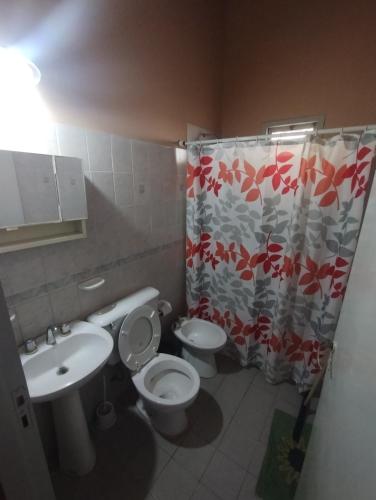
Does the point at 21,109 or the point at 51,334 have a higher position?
the point at 21,109

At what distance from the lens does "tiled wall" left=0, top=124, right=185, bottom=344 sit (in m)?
1.12

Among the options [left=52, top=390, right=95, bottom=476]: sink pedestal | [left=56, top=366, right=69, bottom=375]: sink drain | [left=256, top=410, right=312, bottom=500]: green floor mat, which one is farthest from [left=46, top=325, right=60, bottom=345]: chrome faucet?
[left=256, top=410, right=312, bottom=500]: green floor mat

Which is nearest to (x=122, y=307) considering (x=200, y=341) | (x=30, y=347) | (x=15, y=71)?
(x=30, y=347)

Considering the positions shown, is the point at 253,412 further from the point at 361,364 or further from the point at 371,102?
the point at 371,102

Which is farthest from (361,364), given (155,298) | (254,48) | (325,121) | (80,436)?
(254,48)

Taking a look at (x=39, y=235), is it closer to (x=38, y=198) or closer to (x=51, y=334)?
(x=38, y=198)

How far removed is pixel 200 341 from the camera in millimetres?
2008

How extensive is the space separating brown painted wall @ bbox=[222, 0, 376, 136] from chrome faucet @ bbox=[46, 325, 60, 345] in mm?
2190

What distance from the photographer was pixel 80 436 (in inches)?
49.8

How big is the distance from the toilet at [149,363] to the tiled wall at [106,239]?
15 cm

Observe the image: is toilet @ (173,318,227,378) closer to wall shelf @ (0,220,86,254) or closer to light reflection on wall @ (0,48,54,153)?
wall shelf @ (0,220,86,254)

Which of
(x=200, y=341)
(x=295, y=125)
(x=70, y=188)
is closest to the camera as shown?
(x=70, y=188)

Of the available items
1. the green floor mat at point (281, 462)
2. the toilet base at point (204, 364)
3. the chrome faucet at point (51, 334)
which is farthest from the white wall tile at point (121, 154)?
the green floor mat at point (281, 462)

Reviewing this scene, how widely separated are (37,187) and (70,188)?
14 centimetres
